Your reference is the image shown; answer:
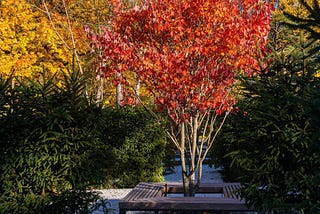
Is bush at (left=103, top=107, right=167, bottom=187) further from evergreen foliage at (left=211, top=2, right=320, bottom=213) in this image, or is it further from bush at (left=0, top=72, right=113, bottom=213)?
evergreen foliage at (left=211, top=2, right=320, bottom=213)

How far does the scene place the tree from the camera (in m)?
8.49

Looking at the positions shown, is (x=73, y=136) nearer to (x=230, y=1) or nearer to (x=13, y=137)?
(x=13, y=137)

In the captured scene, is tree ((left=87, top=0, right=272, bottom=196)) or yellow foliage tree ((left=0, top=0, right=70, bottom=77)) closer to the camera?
tree ((left=87, top=0, right=272, bottom=196))

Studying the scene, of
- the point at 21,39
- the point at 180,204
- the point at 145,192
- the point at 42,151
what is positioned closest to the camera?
the point at 42,151

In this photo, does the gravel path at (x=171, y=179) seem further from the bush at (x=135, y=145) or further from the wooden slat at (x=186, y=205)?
the wooden slat at (x=186, y=205)

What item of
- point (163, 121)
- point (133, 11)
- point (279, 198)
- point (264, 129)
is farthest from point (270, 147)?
point (163, 121)

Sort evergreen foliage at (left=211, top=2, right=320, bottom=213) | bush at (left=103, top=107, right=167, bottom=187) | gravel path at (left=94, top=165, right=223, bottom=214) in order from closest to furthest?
evergreen foliage at (left=211, top=2, right=320, bottom=213), gravel path at (left=94, top=165, right=223, bottom=214), bush at (left=103, top=107, right=167, bottom=187)

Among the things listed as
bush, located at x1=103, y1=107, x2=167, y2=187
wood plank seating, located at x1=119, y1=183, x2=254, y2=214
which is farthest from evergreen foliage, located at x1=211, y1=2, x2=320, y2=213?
bush, located at x1=103, y1=107, x2=167, y2=187

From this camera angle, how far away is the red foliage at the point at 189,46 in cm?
848

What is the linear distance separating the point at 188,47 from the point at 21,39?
1569 centimetres

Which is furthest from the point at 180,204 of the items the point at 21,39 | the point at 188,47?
the point at 21,39

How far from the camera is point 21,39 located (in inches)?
876

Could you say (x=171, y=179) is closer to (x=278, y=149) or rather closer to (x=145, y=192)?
(x=145, y=192)

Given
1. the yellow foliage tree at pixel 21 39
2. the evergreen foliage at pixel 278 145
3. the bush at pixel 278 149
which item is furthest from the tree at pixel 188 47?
the yellow foliage tree at pixel 21 39
